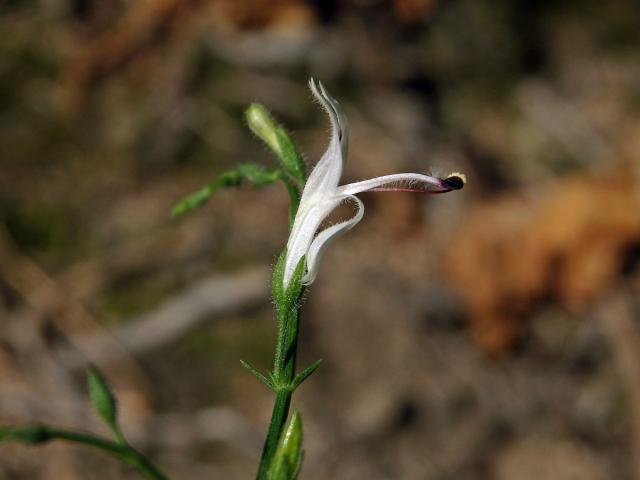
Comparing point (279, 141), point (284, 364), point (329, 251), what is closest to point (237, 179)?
point (279, 141)

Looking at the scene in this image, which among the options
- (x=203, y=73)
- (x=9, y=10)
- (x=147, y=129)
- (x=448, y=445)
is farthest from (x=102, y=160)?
(x=448, y=445)

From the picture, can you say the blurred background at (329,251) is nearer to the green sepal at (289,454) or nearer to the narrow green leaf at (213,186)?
the narrow green leaf at (213,186)

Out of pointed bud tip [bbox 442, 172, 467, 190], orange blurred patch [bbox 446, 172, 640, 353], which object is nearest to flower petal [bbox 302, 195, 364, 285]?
pointed bud tip [bbox 442, 172, 467, 190]

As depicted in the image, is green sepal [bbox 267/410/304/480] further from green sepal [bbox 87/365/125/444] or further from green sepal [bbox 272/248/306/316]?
green sepal [bbox 87/365/125/444]

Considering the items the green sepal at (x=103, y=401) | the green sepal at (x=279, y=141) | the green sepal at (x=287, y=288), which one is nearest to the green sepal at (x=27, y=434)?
the green sepal at (x=103, y=401)

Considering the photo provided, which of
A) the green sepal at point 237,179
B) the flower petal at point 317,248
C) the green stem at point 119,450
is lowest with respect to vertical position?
the green stem at point 119,450

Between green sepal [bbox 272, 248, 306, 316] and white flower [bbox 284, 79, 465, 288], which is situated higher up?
white flower [bbox 284, 79, 465, 288]

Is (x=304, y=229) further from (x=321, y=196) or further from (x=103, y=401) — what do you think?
(x=103, y=401)
